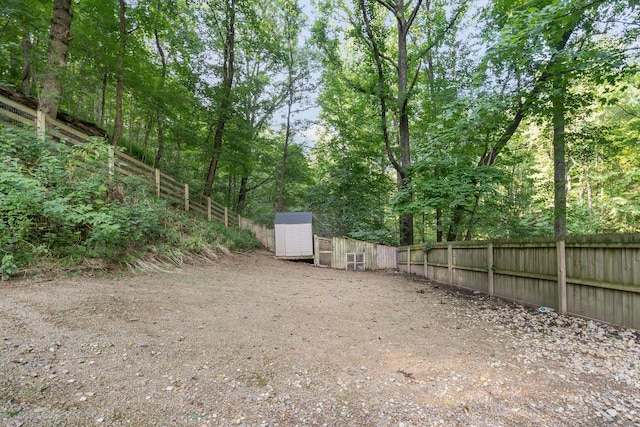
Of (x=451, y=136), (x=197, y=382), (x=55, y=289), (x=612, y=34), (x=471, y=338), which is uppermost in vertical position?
(x=612, y=34)

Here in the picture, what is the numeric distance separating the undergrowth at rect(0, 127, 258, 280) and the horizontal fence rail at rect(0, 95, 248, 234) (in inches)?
15.8

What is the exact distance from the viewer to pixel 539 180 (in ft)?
46.2

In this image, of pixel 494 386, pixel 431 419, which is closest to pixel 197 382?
pixel 431 419

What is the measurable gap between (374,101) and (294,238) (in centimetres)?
725

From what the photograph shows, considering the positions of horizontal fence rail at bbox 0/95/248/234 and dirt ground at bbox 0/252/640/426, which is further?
horizontal fence rail at bbox 0/95/248/234

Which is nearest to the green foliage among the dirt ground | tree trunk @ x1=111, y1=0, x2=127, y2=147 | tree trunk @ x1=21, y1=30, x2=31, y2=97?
the dirt ground

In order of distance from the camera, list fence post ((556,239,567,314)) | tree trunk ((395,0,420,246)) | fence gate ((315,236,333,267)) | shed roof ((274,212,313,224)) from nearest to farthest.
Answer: fence post ((556,239,567,314))
tree trunk ((395,0,420,246))
fence gate ((315,236,333,267))
shed roof ((274,212,313,224))

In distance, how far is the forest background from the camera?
552 centimetres

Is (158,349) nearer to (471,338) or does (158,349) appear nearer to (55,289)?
(55,289)

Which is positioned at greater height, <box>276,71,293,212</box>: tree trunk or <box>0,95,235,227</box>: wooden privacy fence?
<box>276,71,293,212</box>: tree trunk

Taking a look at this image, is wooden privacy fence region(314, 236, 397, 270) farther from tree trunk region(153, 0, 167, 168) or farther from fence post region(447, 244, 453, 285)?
tree trunk region(153, 0, 167, 168)

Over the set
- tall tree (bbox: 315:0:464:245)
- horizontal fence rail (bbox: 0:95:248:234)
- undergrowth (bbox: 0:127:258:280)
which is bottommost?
undergrowth (bbox: 0:127:258:280)

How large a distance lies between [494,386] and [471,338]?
1219 millimetres

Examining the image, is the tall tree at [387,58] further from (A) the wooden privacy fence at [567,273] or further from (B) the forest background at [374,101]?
(A) the wooden privacy fence at [567,273]
